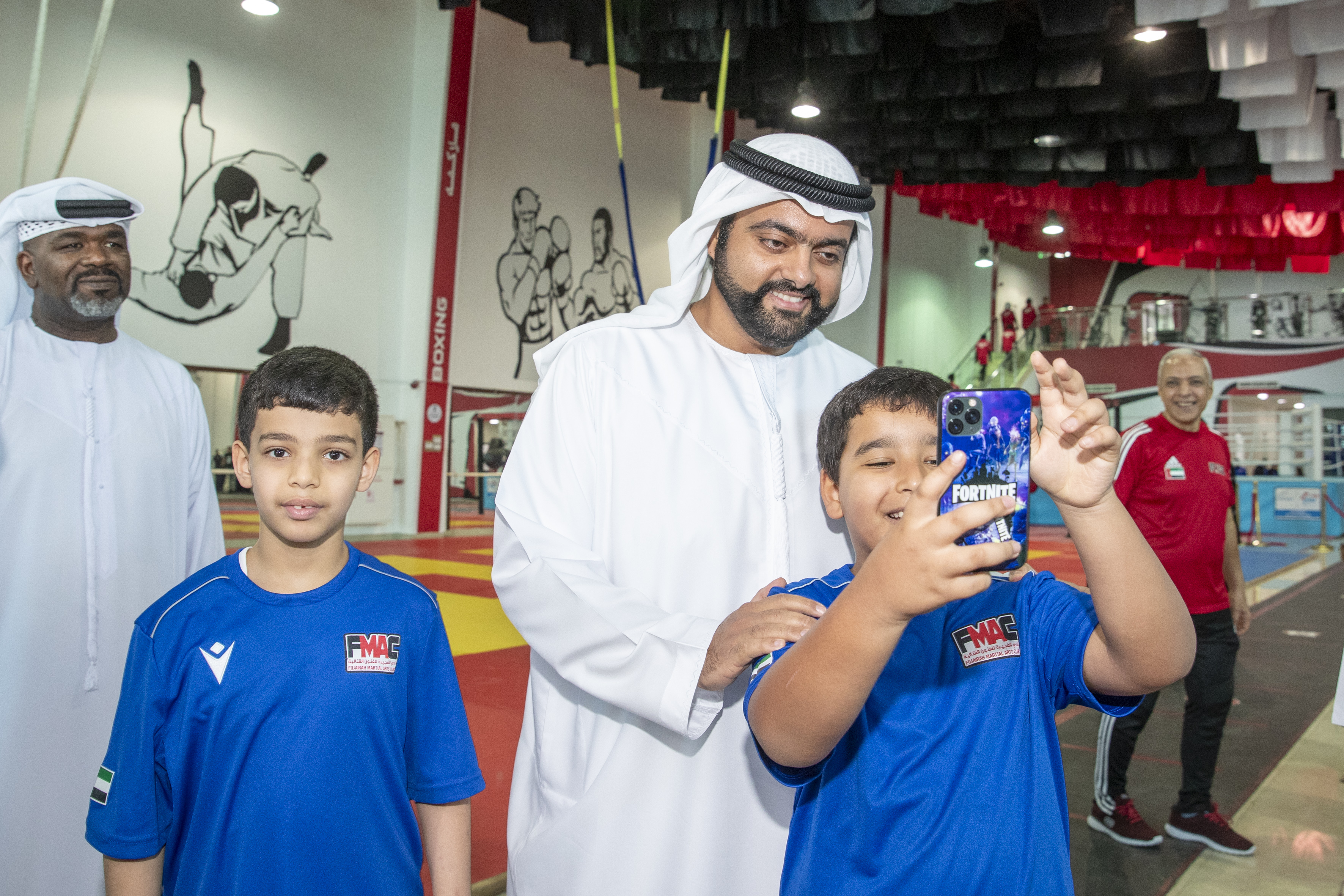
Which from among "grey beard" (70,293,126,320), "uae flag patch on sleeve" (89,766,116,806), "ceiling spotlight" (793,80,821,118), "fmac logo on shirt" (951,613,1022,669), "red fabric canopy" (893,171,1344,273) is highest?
"red fabric canopy" (893,171,1344,273)

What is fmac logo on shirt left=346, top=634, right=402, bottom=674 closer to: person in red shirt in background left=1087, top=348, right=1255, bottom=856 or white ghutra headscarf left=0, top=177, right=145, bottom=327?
white ghutra headscarf left=0, top=177, right=145, bottom=327

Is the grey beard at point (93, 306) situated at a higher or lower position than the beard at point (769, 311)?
higher

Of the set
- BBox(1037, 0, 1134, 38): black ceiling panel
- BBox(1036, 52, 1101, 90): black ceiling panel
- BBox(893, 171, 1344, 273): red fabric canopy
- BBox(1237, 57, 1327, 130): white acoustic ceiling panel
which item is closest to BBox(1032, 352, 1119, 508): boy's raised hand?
BBox(1037, 0, 1134, 38): black ceiling panel

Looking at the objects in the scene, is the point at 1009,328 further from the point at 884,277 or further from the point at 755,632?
the point at 755,632

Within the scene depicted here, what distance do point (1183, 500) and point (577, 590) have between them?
3213mm

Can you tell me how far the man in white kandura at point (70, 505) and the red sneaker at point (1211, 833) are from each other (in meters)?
3.65

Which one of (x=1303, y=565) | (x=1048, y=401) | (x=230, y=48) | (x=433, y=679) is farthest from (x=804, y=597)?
(x=1303, y=565)

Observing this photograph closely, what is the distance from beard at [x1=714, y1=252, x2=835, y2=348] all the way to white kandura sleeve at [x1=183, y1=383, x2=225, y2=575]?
1.76 meters

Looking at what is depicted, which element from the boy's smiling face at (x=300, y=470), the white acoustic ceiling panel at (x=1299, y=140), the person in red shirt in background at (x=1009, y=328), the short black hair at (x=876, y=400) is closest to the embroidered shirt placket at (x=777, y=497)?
the short black hair at (x=876, y=400)

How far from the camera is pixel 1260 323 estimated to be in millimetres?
21156

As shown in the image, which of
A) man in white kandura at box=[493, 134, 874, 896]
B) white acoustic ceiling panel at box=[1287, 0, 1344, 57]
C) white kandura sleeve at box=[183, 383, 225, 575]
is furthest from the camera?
white acoustic ceiling panel at box=[1287, 0, 1344, 57]

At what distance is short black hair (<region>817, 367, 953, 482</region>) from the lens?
54.4 inches

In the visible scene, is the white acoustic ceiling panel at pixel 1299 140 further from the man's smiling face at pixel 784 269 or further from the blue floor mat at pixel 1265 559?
the man's smiling face at pixel 784 269

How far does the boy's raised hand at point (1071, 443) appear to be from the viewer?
1038 mm
